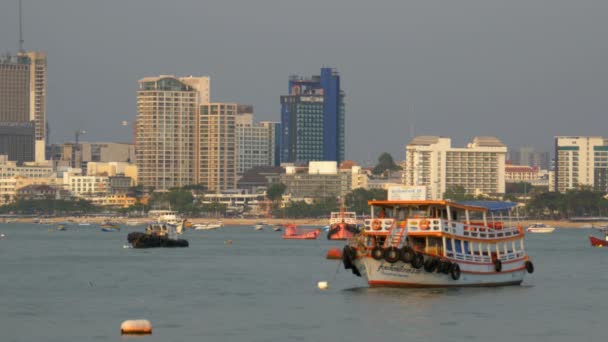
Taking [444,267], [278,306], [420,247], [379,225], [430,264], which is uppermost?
[379,225]

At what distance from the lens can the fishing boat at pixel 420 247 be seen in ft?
250

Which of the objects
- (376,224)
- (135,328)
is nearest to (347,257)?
(376,224)

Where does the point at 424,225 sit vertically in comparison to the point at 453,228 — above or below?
above

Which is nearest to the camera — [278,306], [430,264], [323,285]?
[278,306]

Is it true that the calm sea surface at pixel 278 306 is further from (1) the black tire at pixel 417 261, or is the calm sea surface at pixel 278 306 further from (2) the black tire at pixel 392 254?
(2) the black tire at pixel 392 254

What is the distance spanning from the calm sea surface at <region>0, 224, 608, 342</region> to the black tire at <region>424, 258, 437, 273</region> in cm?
122

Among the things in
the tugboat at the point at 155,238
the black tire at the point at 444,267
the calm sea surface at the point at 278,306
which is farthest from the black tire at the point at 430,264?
the tugboat at the point at 155,238

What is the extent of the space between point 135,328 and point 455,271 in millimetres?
22292

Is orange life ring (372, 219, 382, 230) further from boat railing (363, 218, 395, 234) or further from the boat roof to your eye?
the boat roof

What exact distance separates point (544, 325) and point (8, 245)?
108746mm

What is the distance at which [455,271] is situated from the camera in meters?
77.6

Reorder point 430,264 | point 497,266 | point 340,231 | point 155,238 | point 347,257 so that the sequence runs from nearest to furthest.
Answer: point 430,264 < point 347,257 < point 497,266 < point 155,238 < point 340,231

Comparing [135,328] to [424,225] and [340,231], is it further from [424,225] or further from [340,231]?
[340,231]

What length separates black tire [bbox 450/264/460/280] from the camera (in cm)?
7743
